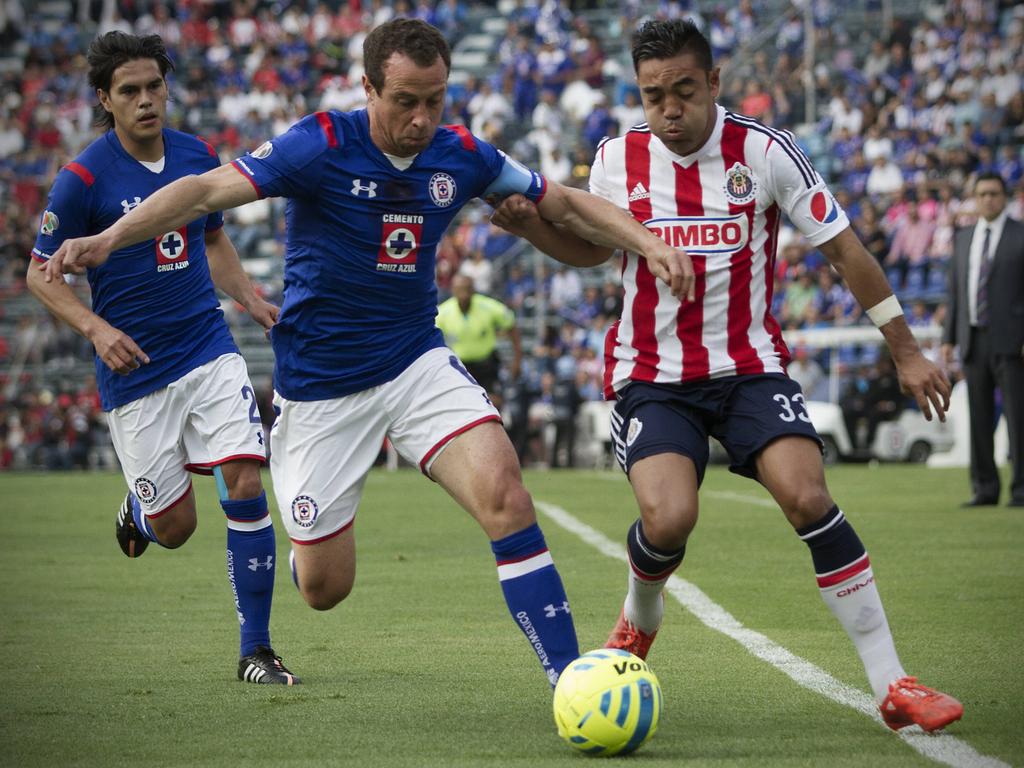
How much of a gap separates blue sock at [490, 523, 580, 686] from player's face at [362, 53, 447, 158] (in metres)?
1.42

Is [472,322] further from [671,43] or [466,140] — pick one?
[671,43]

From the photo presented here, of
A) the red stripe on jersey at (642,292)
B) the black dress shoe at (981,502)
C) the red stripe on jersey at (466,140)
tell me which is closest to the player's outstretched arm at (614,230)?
the red stripe on jersey at (642,292)

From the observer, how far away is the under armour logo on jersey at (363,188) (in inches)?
221

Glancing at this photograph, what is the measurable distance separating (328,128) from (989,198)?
9057 millimetres

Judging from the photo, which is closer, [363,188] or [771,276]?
[363,188]

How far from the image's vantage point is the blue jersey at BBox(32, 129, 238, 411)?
6.93m

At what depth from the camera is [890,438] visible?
22703 millimetres

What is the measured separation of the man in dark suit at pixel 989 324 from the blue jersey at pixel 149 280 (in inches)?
320

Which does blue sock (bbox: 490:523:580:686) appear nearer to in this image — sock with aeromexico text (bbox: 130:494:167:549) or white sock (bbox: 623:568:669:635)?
white sock (bbox: 623:568:669:635)

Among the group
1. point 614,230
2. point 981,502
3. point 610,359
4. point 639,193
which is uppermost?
point 639,193

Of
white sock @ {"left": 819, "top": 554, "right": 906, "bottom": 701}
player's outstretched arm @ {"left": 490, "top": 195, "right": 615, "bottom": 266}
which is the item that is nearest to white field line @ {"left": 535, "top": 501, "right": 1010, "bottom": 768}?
white sock @ {"left": 819, "top": 554, "right": 906, "bottom": 701}

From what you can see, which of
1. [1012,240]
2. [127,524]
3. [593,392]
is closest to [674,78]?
[127,524]

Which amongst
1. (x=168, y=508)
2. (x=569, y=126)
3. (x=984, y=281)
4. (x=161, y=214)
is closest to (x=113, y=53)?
(x=161, y=214)

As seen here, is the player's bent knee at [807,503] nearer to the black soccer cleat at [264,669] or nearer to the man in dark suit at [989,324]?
the black soccer cleat at [264,669]
